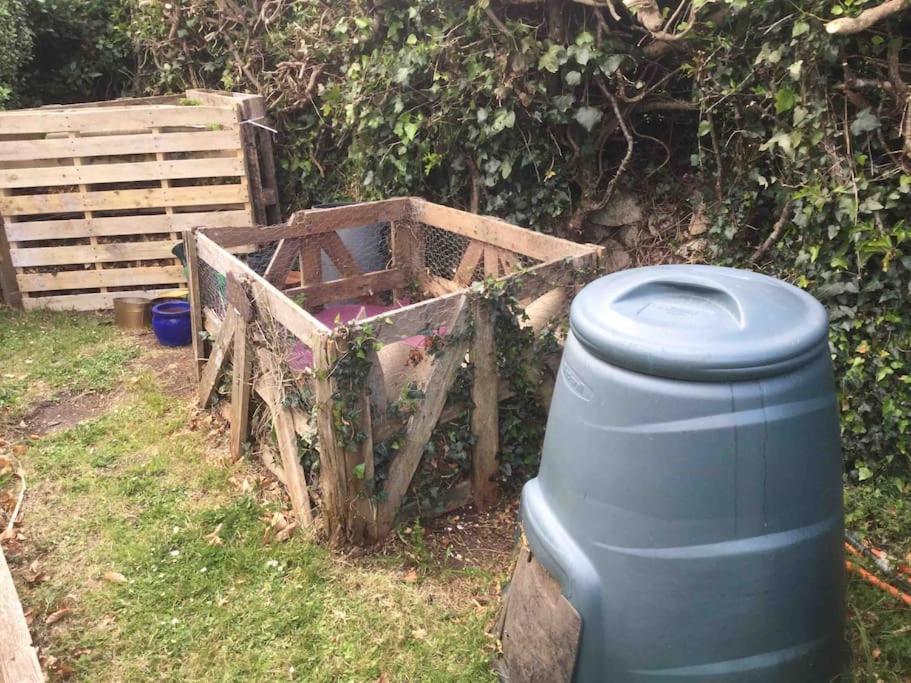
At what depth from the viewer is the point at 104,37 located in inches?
324

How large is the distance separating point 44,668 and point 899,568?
11.0ft

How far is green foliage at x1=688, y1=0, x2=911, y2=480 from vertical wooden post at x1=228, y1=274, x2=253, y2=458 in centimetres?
261

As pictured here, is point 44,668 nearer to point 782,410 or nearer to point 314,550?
point 314,550

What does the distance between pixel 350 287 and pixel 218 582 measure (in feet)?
7.74

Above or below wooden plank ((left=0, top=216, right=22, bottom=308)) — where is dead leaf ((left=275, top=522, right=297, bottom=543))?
below

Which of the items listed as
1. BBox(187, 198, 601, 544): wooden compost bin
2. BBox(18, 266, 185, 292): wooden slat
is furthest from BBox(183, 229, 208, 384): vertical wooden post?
BBox(18, 266, 185, 292): wooden slat

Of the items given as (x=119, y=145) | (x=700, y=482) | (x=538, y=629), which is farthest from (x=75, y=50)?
(x=700, y=482)

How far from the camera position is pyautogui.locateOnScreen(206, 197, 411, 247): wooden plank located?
4.52 metres

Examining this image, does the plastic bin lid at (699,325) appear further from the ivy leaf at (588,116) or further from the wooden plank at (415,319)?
the ivy leaf at (588,116)

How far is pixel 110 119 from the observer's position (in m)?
6.18

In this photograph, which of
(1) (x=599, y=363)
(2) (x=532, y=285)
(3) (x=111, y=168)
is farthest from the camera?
(3) (x=111, y=168)

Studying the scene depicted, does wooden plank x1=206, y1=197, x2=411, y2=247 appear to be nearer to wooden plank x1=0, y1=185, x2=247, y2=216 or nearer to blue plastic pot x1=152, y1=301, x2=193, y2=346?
blue plastic pot x1=152, y1=301, x2=193, y2=346

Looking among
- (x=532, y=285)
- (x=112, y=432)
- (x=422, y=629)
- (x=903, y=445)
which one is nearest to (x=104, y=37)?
(x=112, y=432)

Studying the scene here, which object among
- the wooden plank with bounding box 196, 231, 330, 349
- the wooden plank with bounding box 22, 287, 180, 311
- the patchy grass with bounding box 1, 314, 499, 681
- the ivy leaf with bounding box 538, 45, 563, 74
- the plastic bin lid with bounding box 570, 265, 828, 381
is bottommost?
the patchy grass with bounding box 1, 314, 499, 681
